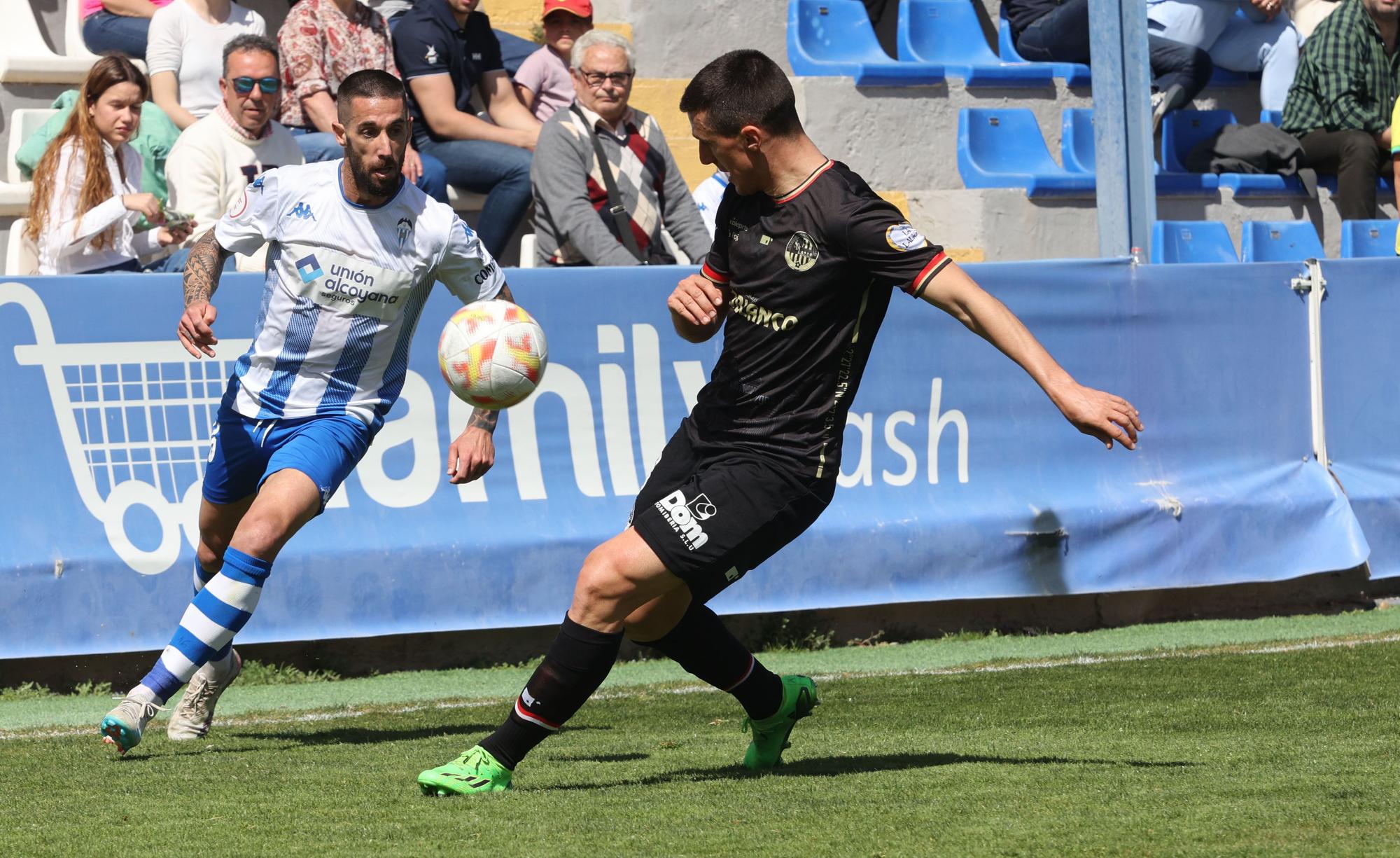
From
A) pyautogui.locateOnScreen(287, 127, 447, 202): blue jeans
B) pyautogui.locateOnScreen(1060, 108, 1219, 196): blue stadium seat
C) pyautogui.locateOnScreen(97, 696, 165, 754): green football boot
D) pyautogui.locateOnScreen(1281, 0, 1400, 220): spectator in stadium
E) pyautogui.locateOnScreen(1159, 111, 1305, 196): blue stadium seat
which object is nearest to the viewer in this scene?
pyautogui.locateOnScreen(97, 696, 165, 754): green football boot

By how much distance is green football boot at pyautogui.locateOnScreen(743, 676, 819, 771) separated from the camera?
562 centimetres

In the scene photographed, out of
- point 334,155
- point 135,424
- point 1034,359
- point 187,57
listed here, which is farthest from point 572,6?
point 1034,359

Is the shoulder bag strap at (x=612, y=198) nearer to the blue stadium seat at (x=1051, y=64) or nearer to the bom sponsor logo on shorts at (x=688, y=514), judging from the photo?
the bom sponsor logo on shorts at (x=688, y=514)

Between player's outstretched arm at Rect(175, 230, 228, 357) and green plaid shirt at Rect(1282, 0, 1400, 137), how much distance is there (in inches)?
383

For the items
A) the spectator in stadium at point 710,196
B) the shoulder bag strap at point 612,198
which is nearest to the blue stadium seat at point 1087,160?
the spectator in stadium at point 710,196

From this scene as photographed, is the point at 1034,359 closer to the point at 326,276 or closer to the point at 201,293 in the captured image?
the point at 326,276

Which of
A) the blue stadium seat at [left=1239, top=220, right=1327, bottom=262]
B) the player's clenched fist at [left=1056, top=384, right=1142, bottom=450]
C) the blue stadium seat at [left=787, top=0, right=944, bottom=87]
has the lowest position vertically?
the blue stadium seat at [left=1239, top=220, right=1327, bottom=262]

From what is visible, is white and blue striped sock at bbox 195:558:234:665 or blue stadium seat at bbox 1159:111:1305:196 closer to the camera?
white and blue striped sock at bbox 195:558:234:665

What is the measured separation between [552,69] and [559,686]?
6.71 m

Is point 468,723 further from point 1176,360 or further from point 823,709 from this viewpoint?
point 1176,360

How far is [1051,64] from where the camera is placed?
13883 mm

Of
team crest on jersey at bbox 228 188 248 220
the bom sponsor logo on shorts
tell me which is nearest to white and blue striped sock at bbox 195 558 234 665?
team crest on jersey at bbox 228 188 248 220

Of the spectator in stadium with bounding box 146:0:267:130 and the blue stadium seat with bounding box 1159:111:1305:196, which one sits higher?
the spectator in stadium with bounding box 146:0:267:130

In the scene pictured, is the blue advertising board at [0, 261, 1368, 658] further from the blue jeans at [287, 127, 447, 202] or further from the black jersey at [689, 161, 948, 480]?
the black jersey at [689, 161, 948, 480]
